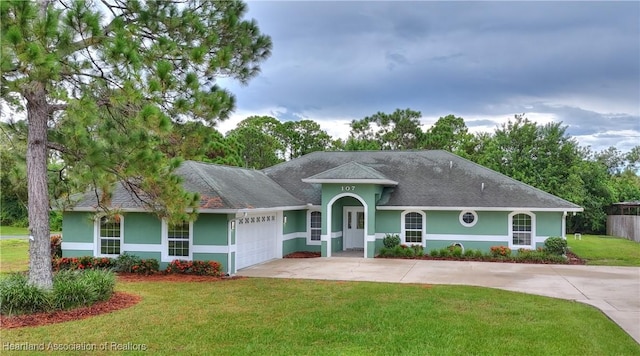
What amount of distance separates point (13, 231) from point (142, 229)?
24899 millimetres

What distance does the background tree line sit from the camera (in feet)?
37.7

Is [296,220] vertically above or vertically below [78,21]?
below

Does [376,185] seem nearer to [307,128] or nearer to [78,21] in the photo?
[78,21]

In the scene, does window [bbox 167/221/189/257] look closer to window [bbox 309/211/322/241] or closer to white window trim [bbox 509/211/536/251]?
window [bbox 309/211/322/241]

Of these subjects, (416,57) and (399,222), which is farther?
(399,222)

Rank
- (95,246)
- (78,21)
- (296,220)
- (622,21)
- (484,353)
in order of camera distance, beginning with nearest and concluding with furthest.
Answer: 1. (484,353)
2. (78,21)
3. (622,21)
4. (95,246)
5. (296,220)

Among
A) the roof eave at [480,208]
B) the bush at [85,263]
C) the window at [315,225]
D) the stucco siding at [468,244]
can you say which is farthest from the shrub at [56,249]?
the stucco siding at [468,244]

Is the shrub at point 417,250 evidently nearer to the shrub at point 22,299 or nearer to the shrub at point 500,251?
the shrub at point 500,251

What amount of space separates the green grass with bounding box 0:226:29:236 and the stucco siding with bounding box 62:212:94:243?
2003 centimetres

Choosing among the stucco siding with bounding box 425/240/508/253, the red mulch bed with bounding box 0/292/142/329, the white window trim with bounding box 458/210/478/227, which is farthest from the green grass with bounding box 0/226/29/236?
the white window trim with bounding box 458/210/478/227

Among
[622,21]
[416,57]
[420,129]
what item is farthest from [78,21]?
[420,129]

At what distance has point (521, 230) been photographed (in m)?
20.7

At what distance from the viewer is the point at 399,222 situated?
21734 mm

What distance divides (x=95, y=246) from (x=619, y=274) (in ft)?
57.1
